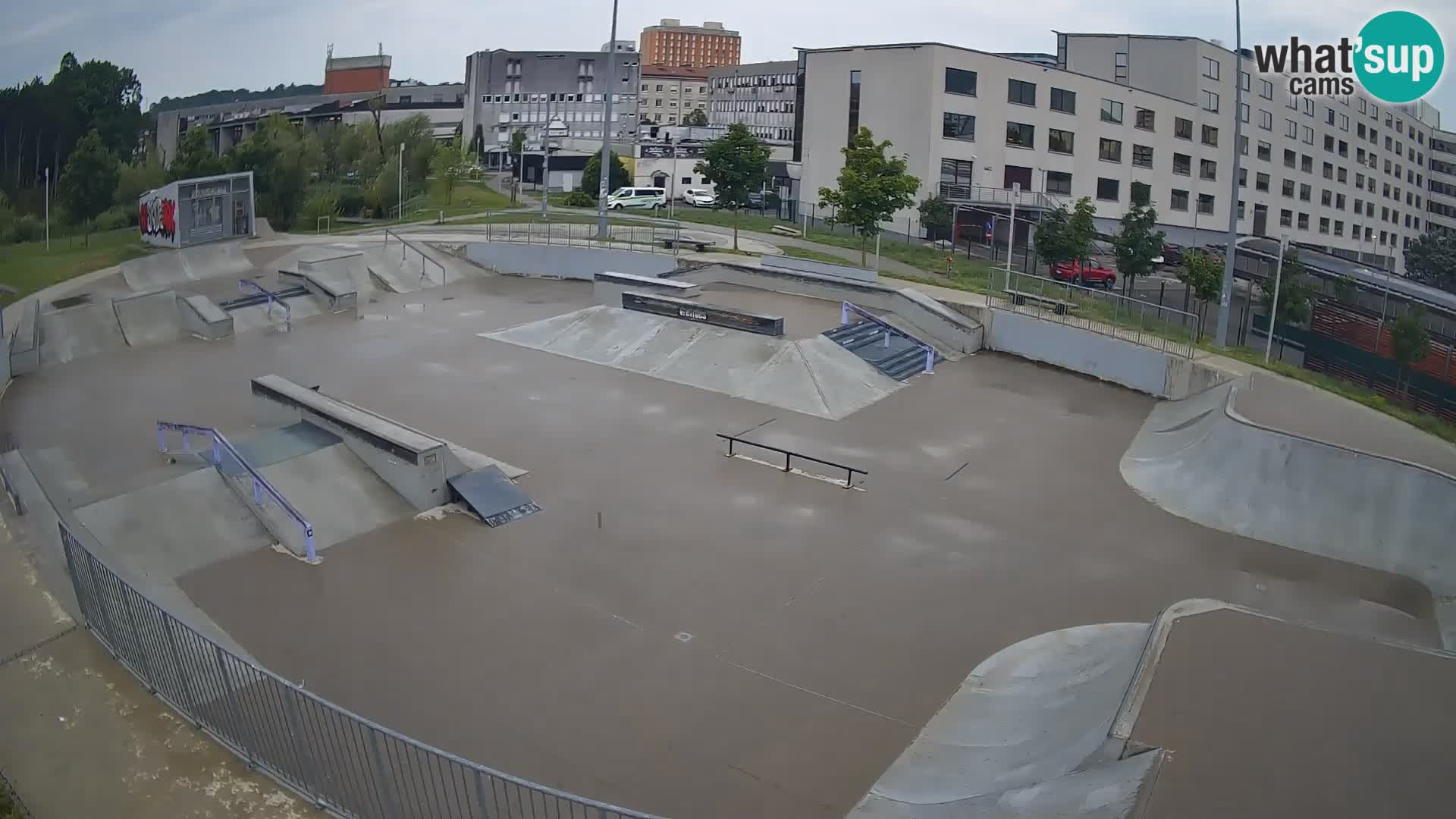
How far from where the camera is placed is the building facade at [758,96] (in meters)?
122

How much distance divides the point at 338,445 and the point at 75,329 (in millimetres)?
13945

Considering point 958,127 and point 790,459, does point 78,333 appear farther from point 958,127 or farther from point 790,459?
point 958,127

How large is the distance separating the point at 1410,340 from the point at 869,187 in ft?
54.8

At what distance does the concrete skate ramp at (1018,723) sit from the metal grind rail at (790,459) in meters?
5.82

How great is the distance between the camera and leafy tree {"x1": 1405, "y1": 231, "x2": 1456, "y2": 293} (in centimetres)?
6850

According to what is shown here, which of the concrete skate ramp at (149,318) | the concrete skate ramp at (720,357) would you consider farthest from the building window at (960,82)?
the concrete skate ramp at (149,318)

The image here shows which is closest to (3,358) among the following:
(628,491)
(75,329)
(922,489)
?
(75,329)

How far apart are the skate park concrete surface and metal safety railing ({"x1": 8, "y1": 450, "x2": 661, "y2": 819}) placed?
125 cm

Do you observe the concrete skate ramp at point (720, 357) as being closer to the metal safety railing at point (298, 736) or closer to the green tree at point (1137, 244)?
the green tree at point (1137, 244)

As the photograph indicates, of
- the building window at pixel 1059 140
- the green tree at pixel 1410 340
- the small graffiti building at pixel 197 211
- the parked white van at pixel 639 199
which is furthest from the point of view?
the parked white van at pixel 639 199

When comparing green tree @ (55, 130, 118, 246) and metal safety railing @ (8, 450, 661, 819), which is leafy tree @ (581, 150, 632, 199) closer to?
green tree @ (55, 130, 118, 246)

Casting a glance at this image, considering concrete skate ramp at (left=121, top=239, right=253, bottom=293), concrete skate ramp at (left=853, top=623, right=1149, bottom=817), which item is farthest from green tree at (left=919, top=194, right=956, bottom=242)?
concrete skate ramp at (left=853, top=623, right=1149, bottom=817)

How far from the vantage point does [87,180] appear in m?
40.4

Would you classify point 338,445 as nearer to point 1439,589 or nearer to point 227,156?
point 1439,589
